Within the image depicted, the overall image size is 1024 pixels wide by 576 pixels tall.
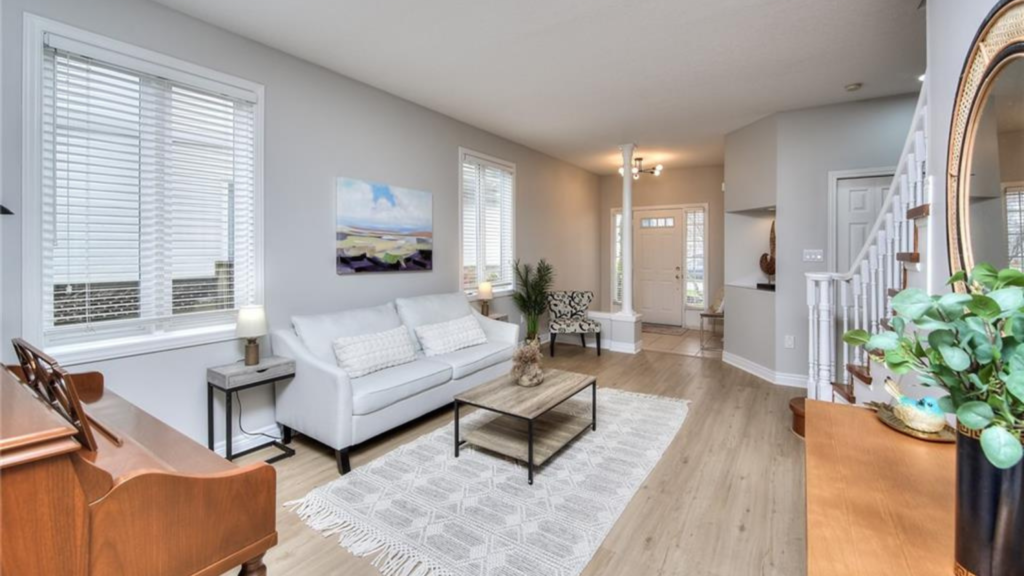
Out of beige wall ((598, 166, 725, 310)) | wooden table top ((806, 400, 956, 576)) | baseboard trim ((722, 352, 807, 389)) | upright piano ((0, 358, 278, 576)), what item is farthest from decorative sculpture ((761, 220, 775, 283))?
upright piano ((0, 358, 278, 576))

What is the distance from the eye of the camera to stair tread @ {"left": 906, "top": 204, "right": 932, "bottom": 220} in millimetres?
1834

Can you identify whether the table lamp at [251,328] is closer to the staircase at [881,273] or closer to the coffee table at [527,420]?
the coffee table at [527,420]

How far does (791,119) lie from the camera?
4223 millimetres

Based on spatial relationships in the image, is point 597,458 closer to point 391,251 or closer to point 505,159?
point 391,251

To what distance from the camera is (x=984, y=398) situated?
2.20 ft

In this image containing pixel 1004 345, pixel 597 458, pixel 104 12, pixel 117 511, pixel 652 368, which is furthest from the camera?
pixel 652 368

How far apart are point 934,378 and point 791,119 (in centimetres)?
443

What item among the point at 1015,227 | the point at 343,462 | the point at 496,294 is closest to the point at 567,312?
the point at 496,294

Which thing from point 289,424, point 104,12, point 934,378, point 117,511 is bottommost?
point 289,424

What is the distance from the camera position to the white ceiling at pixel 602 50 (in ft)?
8.26

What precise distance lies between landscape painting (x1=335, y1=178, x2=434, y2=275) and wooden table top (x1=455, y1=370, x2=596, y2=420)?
62.3 inches

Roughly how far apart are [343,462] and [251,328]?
994 mm

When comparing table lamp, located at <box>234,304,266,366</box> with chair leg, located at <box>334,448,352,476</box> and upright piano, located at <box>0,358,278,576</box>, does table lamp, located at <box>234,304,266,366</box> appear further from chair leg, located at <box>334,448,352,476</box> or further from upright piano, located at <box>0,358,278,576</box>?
upright piano, located at <box>0,358,278,576</box>

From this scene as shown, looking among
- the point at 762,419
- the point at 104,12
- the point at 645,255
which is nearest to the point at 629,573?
the point at 762,419
